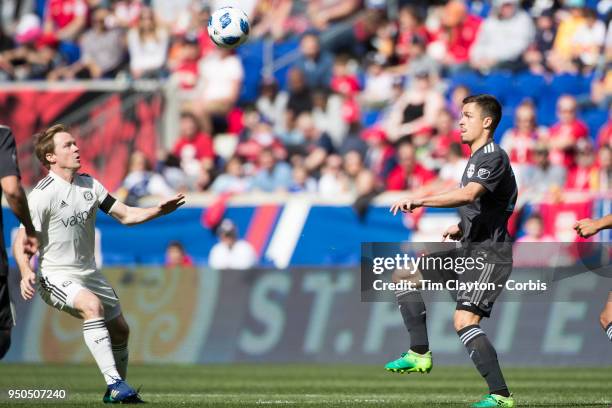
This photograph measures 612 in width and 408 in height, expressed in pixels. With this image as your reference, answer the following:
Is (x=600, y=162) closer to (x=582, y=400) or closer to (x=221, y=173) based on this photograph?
(x=221, y=173)

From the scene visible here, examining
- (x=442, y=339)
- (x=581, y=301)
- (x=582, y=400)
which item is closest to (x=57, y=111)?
(x=442, y=339)

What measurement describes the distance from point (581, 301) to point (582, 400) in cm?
512

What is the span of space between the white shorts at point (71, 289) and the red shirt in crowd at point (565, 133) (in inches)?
375

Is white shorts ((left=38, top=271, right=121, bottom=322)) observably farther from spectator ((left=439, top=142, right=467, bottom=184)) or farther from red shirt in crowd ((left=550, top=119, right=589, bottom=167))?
red shirt in crowd ((left=550, top=119, right=589, bottom=167))

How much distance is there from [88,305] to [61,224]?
2.34 feet

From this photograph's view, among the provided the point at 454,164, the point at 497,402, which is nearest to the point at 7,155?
the point at 497,402

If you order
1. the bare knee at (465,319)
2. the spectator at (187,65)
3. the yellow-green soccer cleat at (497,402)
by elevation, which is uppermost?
the spectator at (187,65)

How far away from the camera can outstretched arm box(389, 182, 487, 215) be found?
8.41 meters

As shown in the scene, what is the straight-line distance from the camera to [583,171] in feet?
57.3

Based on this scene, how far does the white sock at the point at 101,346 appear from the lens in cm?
923

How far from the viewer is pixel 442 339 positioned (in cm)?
1562

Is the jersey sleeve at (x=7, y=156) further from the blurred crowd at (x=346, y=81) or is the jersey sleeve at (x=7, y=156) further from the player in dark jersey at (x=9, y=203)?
the blurred crowd at (x=346, y=81)

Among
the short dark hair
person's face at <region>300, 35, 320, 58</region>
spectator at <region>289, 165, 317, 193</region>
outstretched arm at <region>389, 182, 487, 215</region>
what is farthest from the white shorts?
person's face at <region>300, 35, 320, 58</region>

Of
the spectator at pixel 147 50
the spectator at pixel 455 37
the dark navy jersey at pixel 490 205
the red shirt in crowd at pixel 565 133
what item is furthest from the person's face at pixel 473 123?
the spectator at pixel 147 50
